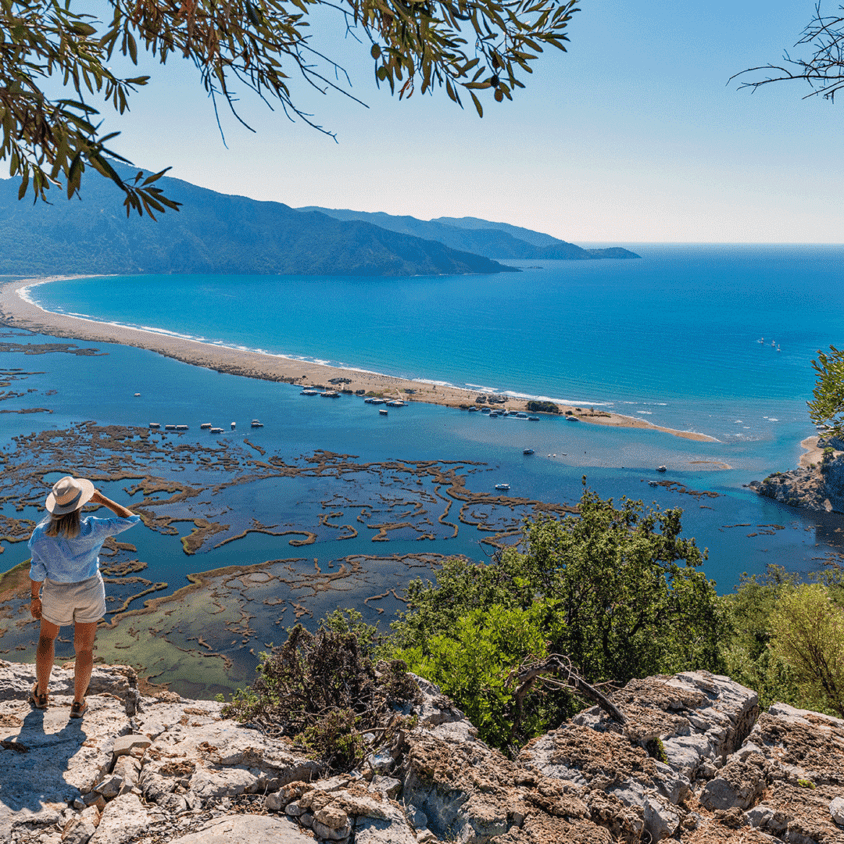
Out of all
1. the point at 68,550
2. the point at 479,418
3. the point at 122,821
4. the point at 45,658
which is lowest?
the point at 479,418

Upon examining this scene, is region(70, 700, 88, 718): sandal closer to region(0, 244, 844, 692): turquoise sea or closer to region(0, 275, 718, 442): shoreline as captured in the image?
region(0, 244, 844, 692): turquoise sea

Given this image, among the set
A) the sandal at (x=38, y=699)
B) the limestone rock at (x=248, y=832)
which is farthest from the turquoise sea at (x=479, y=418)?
the limestone rock at (x=248, y=832)

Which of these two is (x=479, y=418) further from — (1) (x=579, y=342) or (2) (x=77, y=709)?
(2) (x=77, y=709)

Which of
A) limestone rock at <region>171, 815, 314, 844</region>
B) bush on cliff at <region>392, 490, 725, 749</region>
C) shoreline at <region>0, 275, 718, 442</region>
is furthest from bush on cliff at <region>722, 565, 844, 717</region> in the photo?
shoreline at <region>0, 275, 718, 442</region>

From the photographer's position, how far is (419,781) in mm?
5500

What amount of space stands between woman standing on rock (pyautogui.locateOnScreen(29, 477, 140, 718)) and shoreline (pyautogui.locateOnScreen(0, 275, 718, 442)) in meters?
73.7

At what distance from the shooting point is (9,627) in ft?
101

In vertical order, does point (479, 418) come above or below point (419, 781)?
below

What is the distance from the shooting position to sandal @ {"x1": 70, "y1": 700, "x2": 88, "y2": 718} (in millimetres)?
6227

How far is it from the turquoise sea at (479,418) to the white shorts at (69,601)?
29525 mm

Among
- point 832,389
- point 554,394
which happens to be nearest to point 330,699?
point 832,389

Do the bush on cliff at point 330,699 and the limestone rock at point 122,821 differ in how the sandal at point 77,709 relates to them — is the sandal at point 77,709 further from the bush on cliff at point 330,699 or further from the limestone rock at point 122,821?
the bush on cliff at point 330,699

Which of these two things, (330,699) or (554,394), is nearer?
(330,699)

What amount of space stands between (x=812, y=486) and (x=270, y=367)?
8136 cm
